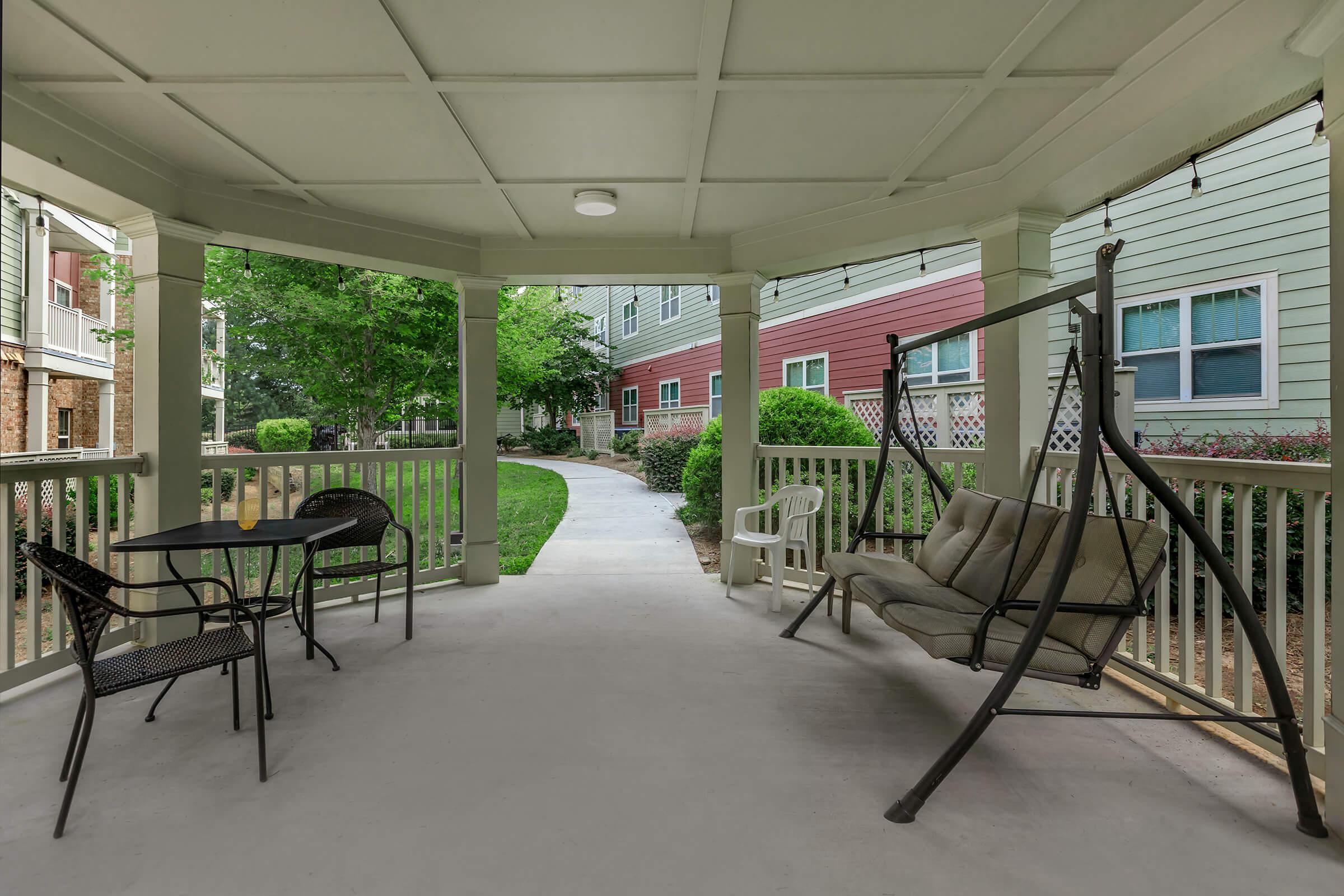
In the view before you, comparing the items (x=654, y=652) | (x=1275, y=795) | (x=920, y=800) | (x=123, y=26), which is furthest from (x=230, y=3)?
(x=1275, y=795)

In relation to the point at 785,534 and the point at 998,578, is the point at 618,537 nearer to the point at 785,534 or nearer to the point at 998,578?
the point at 785,534

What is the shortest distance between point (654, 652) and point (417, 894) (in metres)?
1.67

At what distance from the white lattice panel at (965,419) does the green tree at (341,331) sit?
5.48 m

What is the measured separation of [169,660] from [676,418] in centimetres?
1002

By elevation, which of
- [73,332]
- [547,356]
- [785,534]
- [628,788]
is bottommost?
[628,788]

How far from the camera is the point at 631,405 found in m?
15.4

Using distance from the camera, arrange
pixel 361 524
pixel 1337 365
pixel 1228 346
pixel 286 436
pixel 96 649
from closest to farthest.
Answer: pixel 1337 365 → pixel 96 649 → pixel 361 524 → pixel 1228 346 → pixel 286 436

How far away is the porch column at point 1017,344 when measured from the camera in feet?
10.2

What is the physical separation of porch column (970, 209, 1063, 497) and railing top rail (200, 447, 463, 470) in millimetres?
3459

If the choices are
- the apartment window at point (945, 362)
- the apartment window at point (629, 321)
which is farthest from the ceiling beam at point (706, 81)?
the apartment window at point (629, 321)

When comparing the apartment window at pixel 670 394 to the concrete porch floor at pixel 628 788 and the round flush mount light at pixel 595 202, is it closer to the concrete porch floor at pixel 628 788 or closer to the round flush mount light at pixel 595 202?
the round flush mount light at pixel 595 202

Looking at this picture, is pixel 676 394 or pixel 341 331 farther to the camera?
pixel 676 394

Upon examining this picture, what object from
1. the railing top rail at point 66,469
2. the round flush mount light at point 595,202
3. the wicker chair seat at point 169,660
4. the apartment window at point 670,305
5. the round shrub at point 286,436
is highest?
the apartment window at point 670,305

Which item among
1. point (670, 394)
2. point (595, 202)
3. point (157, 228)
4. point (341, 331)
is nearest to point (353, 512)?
point (157, 228)
